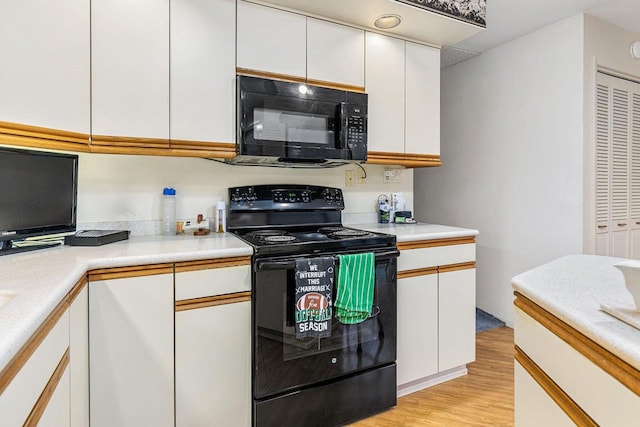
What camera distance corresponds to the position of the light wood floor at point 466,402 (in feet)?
6.28

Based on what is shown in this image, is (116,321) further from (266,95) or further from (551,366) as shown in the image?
(551,366)

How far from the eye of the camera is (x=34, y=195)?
158 centimetres

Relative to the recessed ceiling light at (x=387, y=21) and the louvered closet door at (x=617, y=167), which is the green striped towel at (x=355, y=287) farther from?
the louvered closet door at (x=617, y=167)

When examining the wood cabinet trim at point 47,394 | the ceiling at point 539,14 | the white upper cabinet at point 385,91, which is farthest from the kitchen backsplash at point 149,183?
the ceiling at point 539,14

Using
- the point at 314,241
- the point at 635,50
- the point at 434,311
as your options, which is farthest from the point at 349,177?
the point at 635,50

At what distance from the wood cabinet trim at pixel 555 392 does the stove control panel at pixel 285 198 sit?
1.50 m

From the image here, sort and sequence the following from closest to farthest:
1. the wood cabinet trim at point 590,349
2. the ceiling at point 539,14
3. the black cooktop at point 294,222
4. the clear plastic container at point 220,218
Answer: the wood cabinet trim at point 590,349
the black cooktop at point 294,222
the clear plastic container at point 220,218
the ceiling at point 539,14

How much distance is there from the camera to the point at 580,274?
1.18 m

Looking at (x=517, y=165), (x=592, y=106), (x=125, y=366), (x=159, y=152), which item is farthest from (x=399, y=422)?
(x=592, y=106)

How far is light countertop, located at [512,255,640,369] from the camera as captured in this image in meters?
0.69

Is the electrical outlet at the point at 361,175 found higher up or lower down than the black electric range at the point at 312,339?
higher up

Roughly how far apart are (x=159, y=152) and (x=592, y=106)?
296 centimetres

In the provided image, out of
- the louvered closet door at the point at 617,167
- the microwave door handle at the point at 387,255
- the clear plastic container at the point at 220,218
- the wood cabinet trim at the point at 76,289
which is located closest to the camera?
the wood cabinet trim at the point at 76,289

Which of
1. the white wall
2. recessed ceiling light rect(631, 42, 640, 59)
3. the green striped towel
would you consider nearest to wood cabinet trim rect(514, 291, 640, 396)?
the green striped towel
